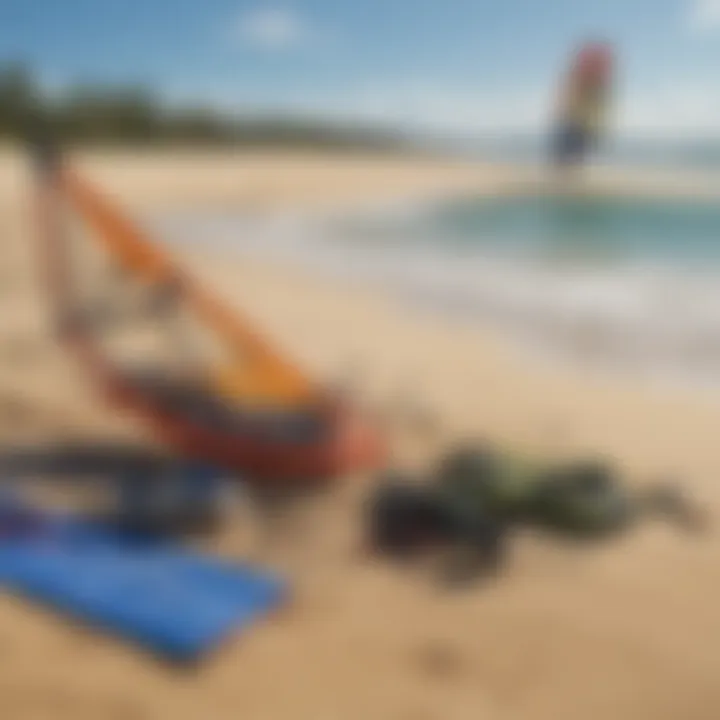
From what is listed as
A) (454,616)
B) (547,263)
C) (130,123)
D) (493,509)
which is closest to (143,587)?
(454,616)

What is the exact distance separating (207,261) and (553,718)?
317 cm

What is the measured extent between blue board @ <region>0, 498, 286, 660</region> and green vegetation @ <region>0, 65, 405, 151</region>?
117 centimetres

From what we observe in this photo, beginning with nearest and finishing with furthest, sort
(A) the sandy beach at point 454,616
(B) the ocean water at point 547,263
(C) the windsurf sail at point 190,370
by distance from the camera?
(A) the sandy beach at point 454,616 → (C) the windsurf sail at point 190,370 → (B) the ocean water at point 547,263

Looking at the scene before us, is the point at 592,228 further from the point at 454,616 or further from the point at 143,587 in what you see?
the point at 143,587

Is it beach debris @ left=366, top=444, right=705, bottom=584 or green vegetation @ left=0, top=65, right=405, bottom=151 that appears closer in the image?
beach debris @ left=366, top=444, right=705, bottom=584

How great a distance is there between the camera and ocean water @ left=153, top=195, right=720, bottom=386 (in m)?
3.06

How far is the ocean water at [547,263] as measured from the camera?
306cm

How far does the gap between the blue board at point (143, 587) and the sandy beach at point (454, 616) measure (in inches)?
1.3

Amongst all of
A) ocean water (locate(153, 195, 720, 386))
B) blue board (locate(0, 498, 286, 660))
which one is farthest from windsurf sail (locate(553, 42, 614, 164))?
blue board (locate(0, 498, 286, 660))

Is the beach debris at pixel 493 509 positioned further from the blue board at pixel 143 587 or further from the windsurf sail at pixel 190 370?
the blue board at pixel 143 587

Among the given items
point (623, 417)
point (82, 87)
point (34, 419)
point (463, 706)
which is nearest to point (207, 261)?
point (82, 87)

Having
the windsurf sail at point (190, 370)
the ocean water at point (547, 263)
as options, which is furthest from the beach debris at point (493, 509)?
the ocean water at point (547, 263)

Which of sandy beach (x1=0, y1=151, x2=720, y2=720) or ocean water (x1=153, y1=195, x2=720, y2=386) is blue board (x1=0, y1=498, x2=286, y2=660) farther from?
ocean water (x1=153, y1=195, x2=720, y2=386)

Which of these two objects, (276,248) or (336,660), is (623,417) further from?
(276,248)
